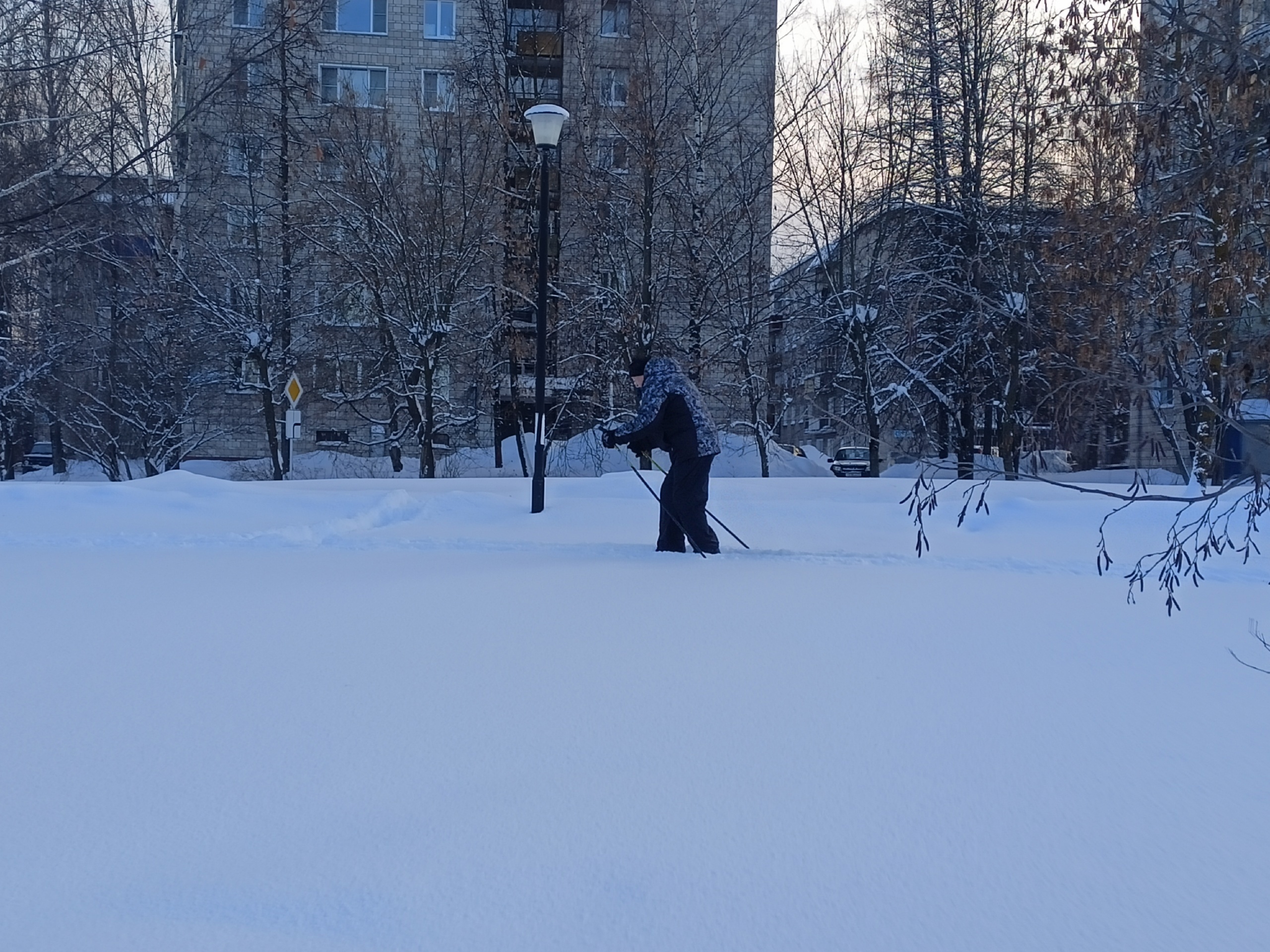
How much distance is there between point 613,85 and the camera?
26.5 metres

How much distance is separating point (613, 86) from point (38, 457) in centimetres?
2355

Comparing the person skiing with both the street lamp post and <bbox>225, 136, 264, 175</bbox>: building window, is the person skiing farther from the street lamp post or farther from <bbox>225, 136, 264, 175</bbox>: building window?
<bbox>225, 136, 264, 175</bbox>: building window

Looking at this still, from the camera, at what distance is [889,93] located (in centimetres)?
2364

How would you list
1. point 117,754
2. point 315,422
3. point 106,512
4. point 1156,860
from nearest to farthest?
point 1156,860 < point 117,754 < point 106,512 < point 315,422

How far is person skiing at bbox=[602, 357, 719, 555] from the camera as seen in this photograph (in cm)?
950

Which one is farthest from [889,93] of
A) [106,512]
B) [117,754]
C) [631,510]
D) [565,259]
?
[117,754]

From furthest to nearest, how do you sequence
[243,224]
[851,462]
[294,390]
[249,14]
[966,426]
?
[851,462] < [249,14] < [243,224] < [966,426] < [294,390]

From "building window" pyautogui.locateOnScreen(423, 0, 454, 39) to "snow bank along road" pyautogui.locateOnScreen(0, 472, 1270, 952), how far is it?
34.4 m

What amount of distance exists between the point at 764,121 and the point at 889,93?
3.09 meters

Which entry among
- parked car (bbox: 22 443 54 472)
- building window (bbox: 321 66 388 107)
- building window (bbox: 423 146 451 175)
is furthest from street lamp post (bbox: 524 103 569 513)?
parked car (bbox: 22 443 54 472)

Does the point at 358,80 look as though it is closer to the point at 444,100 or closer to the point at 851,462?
the point at 444,100

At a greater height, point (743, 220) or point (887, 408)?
point (743, 220)

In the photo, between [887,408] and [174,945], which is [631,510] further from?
[887,408]

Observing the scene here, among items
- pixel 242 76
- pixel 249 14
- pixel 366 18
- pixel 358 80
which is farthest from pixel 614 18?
pixel 242 76
